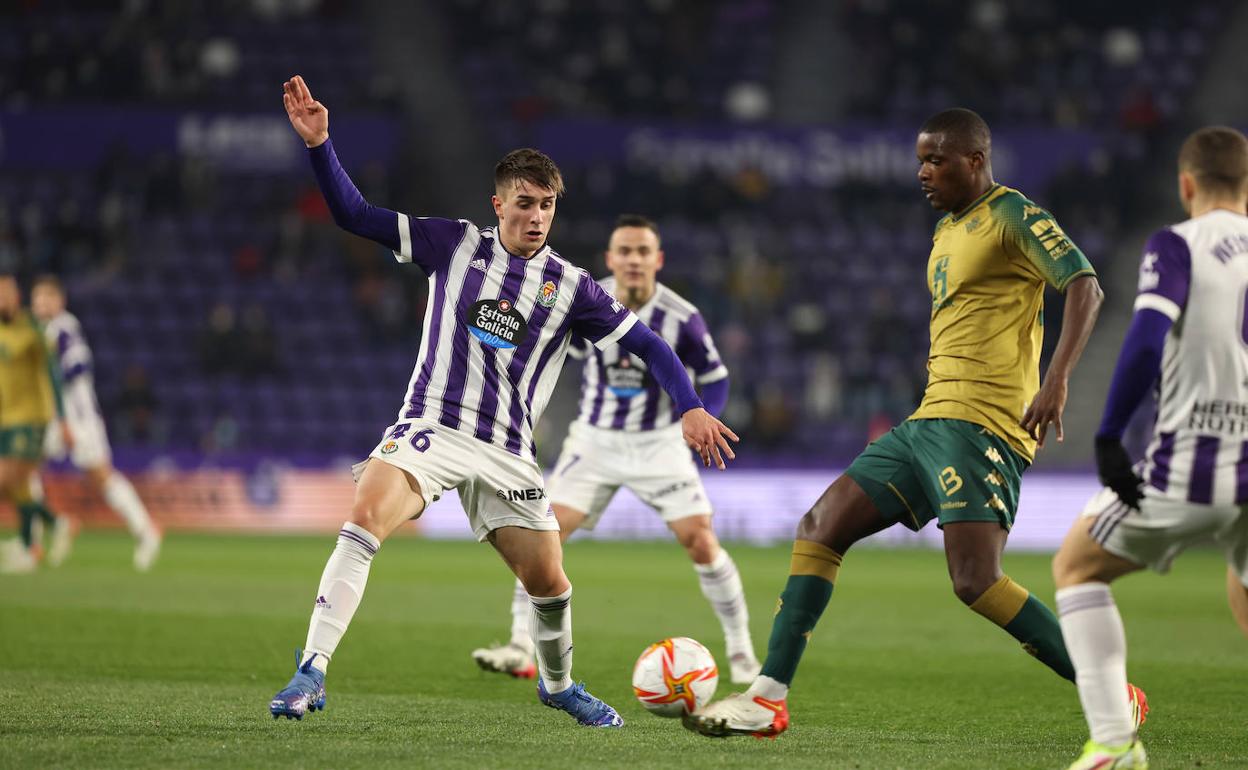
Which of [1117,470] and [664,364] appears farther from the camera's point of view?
[664,364]

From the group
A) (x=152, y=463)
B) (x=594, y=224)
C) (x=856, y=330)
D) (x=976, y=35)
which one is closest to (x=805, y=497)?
(x=856, y=330)

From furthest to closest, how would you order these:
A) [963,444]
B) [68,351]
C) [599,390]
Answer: [68,351] < [599,390] < [963,444]

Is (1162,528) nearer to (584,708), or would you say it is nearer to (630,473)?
(584,708)

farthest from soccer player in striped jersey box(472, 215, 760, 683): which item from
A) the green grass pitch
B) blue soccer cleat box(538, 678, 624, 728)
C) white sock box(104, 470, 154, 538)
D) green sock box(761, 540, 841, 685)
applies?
white sock box(104, 470, 154, 538)

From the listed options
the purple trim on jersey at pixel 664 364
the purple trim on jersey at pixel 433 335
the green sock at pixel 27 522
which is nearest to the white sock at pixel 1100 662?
the purple trim on jersey at pixel 664 364

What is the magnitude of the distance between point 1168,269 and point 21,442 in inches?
457

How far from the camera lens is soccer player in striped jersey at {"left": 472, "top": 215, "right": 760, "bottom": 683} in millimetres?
8484

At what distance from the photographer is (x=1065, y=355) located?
529 cm

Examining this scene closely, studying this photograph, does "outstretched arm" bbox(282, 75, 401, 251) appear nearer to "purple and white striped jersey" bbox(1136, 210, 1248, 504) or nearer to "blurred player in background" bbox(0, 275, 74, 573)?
"purple and white striped jersey" bbox(1136, 210, 1248, 504)

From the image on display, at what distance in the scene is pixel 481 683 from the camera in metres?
7.80

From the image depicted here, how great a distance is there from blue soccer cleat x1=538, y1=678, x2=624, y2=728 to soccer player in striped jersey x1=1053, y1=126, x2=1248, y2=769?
83.5 inches

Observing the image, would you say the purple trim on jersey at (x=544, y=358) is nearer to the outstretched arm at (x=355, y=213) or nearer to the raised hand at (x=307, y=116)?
the outstretched arm at (x=355, y=213)

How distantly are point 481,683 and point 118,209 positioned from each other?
61.3ft

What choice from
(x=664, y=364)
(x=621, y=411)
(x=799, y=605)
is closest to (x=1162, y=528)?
(x=799, y=605)
